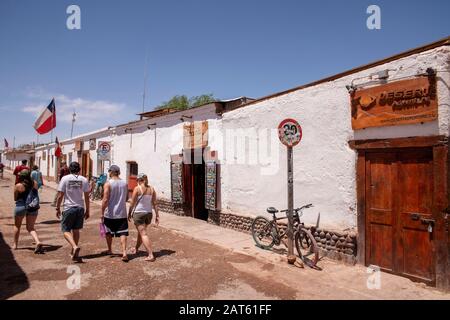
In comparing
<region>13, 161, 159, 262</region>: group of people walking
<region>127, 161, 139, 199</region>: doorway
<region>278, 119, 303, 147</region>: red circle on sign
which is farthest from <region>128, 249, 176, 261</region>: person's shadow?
<region>127, 161, 139, 199</region>: doorway

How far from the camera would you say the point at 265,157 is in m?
8.14

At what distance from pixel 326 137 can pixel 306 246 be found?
7.94 feet

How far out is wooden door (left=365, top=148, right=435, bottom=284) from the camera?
493 centimetres

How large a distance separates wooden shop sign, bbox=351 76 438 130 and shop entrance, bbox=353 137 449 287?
13.8 inches

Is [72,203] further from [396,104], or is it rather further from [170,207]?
[170,207]

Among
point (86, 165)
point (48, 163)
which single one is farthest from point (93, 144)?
A: point (48, 163)

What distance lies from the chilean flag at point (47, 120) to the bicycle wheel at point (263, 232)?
12206 mm

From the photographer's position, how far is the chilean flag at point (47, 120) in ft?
49.2

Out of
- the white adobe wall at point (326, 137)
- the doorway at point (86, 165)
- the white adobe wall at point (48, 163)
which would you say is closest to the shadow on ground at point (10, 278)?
the white adobe wall at point (326, 137)

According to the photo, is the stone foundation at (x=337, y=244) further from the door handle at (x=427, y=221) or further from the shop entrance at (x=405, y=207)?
the door handle at (x=427, y=221)

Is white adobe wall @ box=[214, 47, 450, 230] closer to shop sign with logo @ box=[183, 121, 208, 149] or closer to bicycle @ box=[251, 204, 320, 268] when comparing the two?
bicycle @ box=[251, 204, 320, 268]
